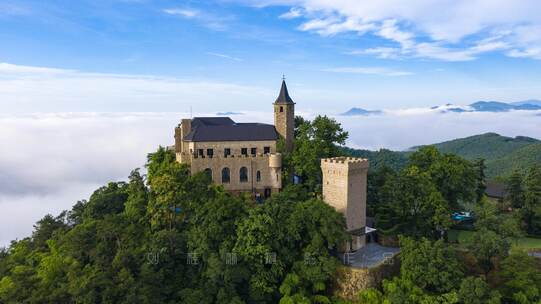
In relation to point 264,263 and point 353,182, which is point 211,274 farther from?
point 353,182

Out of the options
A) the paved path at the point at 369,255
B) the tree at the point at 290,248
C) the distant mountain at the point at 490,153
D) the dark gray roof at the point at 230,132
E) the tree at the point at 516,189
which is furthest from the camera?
the distant mountain at the point at 490,153

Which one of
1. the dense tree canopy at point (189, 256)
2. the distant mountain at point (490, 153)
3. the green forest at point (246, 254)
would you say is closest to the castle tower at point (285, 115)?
the green forest at point (246, 254)

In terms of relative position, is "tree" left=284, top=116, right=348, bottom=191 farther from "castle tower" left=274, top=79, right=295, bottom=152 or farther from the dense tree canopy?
the dense tree canopy

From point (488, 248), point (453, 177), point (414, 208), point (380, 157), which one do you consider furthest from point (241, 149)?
point (380, 157)

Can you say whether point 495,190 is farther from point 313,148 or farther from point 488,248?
point 313,148

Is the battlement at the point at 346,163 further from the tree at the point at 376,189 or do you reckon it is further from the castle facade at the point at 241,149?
the castle facade at the point at 241,149

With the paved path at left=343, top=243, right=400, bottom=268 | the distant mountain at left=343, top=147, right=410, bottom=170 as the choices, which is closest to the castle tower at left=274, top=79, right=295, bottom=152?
the paved path at left=343, top=243, right=400, bottom=268

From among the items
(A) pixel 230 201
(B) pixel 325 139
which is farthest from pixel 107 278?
(B) pixel 325 139
